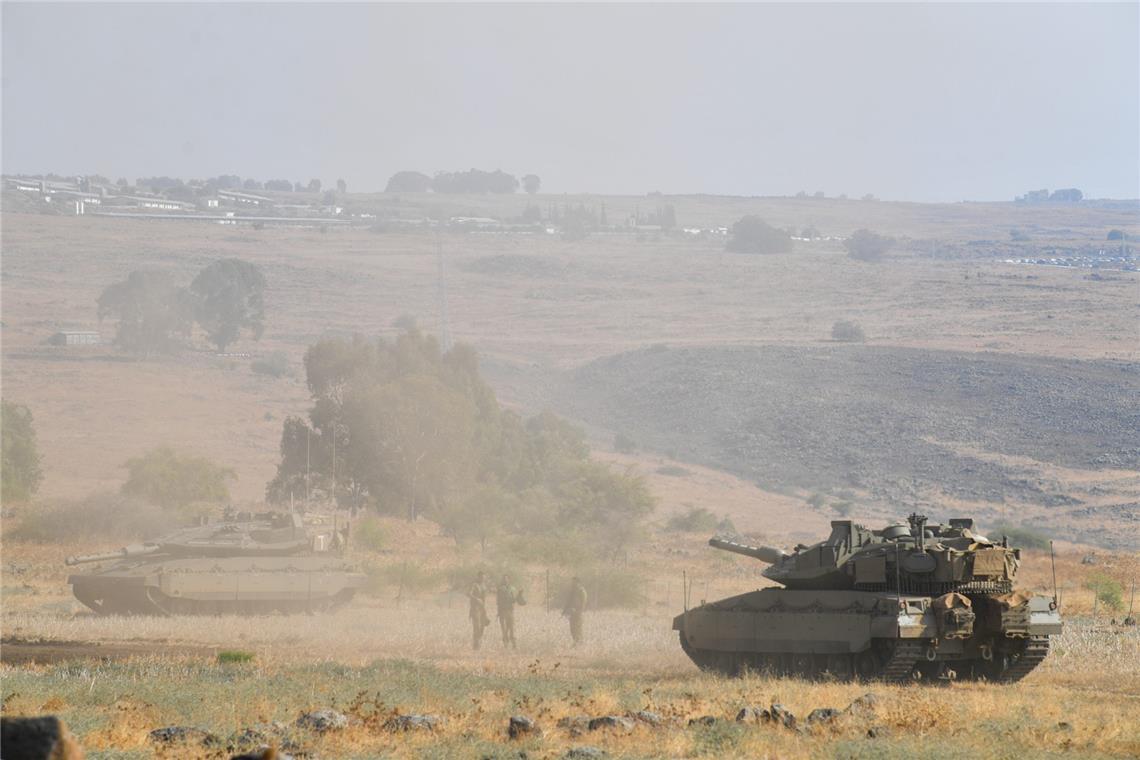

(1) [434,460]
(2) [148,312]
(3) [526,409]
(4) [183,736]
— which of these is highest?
(4) [183,736]

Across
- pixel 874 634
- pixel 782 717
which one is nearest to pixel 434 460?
pixel 874 634

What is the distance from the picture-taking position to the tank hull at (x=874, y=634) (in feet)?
65.7

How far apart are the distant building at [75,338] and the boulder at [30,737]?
9539cm

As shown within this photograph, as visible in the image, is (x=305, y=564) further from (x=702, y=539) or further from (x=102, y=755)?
(x=702, y=539)

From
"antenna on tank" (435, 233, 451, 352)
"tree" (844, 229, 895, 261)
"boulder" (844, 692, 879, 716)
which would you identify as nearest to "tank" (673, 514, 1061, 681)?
"boulder" (844, 692, 879, 716)

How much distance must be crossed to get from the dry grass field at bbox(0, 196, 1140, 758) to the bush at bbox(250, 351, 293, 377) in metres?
1.42

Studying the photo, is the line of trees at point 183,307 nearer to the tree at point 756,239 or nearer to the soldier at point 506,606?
the tree at point 756,239

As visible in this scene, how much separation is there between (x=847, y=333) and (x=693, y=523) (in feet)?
158

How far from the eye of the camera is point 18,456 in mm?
60844

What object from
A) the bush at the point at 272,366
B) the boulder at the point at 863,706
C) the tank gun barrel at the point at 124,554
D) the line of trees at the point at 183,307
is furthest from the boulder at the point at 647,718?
the line of trees at the point at 183,307

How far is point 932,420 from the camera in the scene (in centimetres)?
8706

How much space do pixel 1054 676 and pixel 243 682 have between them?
11.1 metres

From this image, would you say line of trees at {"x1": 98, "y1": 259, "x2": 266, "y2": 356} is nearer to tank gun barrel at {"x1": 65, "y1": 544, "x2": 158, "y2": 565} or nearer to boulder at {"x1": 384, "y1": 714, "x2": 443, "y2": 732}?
tank gun barrel at {"x1": 65, "y1": 544, "x2": 158, "y2": 565}

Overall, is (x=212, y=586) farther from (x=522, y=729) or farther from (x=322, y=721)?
(x=522, y=729)
